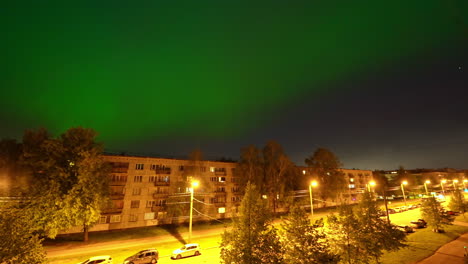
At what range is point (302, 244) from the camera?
14.8m

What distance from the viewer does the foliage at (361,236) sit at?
1838 cm

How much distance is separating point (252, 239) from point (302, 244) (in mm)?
3619

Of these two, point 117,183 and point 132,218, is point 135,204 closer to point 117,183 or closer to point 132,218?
point 132,218

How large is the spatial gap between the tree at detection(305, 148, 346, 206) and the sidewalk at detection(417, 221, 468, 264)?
102 feet

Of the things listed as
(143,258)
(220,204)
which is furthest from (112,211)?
(220,204)

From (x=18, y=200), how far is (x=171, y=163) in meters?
27.1

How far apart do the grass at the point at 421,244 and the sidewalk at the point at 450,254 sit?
577 mm

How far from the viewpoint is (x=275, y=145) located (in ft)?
188

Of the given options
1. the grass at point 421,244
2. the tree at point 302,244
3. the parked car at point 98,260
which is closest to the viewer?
the tree at point 302,244

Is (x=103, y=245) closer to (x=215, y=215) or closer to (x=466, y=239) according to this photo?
(x=215, y=215)

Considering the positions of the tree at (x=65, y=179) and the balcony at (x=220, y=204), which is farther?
the balcony at (x=220, y=204)

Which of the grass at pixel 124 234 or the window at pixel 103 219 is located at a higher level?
the window at pixel 103 219

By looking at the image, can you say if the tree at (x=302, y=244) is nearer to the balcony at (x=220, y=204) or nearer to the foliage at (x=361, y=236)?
the foliage at (x=361, y=236)

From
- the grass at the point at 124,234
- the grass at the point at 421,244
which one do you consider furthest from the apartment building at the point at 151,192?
the grass at the point at 421,244
